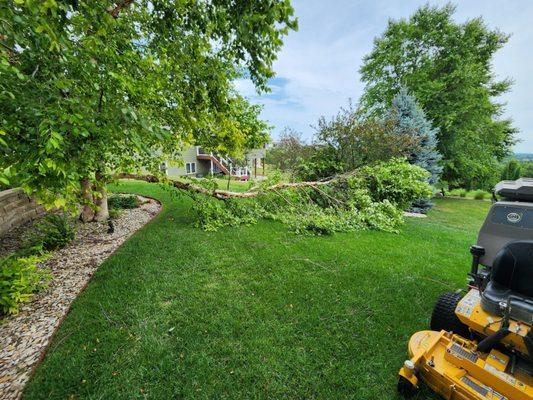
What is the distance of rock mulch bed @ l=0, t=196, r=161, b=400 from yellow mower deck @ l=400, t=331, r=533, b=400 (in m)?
3.45

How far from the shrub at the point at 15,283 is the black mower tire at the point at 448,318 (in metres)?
5.01

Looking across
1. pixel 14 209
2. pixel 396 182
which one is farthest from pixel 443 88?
pixel 14 209

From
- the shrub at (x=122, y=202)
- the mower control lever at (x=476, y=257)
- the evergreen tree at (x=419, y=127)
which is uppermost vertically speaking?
the evergreen tree at (x=419, y=127)

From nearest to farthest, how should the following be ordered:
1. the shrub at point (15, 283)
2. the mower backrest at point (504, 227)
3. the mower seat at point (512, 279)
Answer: the mower seat at point (512, 279) < the mower backrest at point (504, 227) < the shrub at point (15, 283)

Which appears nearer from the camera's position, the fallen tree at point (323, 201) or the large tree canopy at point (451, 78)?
the fallen tree at point (323, 201)

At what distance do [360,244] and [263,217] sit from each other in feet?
9.67

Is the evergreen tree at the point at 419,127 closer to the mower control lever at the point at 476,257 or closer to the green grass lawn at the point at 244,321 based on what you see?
the green grass lawn at the point at 244,321

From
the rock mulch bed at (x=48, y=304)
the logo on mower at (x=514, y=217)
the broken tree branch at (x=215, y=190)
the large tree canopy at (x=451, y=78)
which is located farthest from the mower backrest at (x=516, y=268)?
the large tree canopy at (x=451, y=78)

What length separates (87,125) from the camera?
2.06m

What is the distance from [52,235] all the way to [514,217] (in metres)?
7.31

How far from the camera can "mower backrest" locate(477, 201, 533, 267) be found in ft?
7.89

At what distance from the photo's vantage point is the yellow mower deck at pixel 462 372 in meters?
1.71

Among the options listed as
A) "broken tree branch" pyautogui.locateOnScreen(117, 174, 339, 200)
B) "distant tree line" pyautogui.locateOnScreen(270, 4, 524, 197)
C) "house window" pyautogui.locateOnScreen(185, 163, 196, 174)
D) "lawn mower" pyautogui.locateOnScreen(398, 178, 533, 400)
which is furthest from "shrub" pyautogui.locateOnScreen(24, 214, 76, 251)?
"house window" pyautogui.locateOnScreen(185, 163, 196, 174)

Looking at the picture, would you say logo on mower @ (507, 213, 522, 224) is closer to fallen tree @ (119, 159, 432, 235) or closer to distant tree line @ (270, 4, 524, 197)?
fallen tree @ (119, 159, 432, 235)
